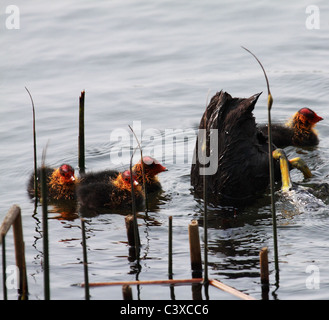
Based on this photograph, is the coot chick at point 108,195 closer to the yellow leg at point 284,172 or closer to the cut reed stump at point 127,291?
the yellow leg at point 284,172

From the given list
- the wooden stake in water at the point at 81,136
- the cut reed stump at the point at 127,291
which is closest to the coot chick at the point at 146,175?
the wooden stake in water at the point at 81,136

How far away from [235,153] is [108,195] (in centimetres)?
136

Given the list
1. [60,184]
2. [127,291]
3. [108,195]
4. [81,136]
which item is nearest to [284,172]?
[108,195]

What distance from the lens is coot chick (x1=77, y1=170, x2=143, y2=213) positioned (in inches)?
289

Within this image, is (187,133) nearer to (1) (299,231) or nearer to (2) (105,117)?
(2) (105,117)

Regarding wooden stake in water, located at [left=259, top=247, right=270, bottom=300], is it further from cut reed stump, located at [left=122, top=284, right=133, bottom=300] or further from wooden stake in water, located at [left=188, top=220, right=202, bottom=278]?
cut reed stump, located at [left=122, top=284, right=133, bottom=300]

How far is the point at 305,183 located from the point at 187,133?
2.16 metres

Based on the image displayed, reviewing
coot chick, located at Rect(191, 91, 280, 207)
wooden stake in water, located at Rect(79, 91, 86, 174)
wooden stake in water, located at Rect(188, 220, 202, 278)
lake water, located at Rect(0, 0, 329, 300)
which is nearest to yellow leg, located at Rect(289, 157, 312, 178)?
lake water, located at Rect(0, 0, 329, 300)

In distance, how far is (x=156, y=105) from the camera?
1020 centimetres

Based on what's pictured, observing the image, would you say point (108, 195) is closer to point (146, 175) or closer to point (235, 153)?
point (146, 175)

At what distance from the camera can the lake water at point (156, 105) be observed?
19.1ft

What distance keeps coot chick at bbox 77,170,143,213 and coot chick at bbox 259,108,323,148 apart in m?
2.40

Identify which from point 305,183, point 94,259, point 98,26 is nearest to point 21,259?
point 94,259
